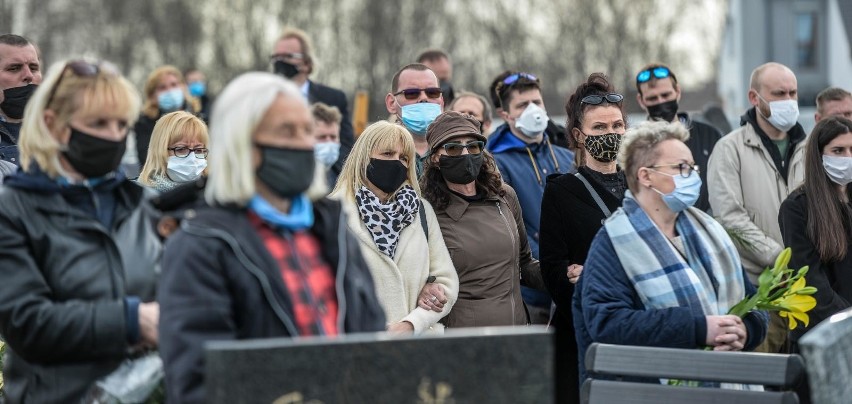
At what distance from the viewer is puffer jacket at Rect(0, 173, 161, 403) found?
15.8 feet

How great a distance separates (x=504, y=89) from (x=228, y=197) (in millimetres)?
5590

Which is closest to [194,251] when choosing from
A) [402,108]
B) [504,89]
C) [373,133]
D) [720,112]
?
[373,133]

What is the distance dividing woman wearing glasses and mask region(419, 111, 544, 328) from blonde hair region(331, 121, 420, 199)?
0.96ft

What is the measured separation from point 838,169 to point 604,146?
5.26ft

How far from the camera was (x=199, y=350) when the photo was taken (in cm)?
429

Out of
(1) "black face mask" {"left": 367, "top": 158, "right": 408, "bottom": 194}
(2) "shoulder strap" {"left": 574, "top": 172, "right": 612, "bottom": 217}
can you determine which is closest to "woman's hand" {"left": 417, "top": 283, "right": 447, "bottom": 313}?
(1) "black face mask" {"left": 367, "top": 158, "right": 408, "bottom": 194}

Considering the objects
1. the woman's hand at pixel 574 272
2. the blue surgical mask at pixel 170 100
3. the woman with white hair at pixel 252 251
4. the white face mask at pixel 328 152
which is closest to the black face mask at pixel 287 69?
the blue surgical mask at pixel 170 100

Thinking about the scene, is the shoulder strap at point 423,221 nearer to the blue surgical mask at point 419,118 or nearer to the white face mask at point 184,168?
the white face mask at point 184,168

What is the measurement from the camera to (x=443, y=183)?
8.06 meters

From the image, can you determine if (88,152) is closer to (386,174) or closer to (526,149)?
(386,174)

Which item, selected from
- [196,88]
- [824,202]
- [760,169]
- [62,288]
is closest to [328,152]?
[760,169]

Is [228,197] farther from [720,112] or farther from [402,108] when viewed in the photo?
[720,112]

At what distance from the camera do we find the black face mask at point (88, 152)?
494 cm

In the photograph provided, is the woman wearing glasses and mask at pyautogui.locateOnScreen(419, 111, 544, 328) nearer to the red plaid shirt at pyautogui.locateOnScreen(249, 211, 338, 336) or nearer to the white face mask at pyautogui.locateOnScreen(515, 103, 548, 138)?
the white face mask at pyautogui.locateOnScreen(515, 103, 548, 138)
